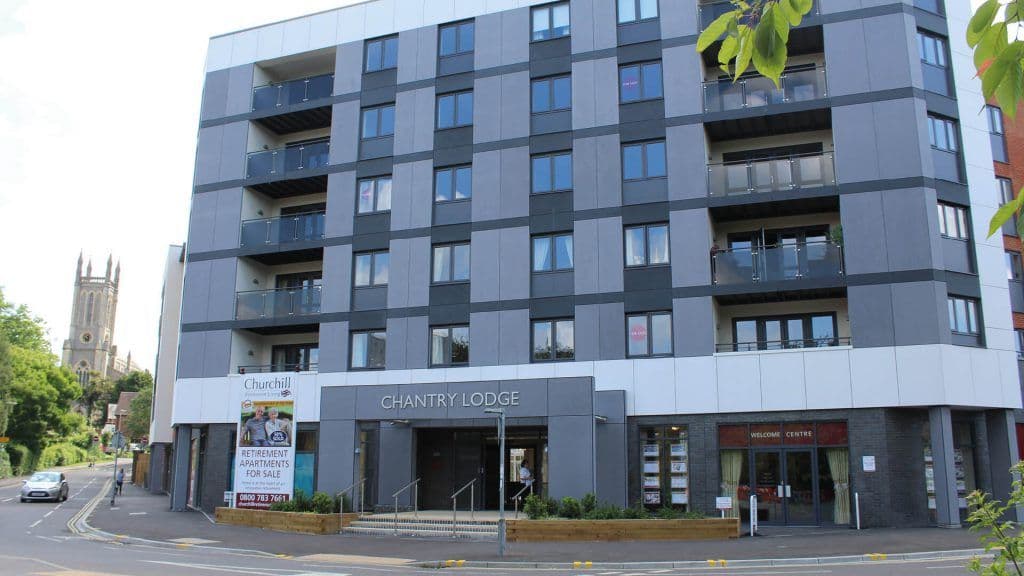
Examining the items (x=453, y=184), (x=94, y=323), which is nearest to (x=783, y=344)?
(x=453, y=184)

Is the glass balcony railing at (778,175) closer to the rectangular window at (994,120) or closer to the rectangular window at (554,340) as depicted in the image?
the rectangular window at (554,340)

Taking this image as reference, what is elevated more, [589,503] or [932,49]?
[932,49]

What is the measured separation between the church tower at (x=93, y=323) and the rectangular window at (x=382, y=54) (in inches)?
5465

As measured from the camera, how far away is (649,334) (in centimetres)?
2816

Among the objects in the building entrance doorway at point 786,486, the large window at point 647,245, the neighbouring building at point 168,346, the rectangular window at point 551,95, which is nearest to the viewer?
the building entrance doorway at point 786,486

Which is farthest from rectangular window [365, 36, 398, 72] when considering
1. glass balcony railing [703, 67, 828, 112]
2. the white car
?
the white car

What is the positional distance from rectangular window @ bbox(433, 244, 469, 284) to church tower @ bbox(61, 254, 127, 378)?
141645 millimetres

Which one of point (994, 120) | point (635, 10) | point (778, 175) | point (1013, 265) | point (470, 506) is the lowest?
point (470, 506)

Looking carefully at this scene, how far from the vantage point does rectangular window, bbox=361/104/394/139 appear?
3356 centimetres

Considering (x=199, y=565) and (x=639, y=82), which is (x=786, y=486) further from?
(x=199, y=565)

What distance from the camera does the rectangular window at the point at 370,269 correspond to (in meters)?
32.4

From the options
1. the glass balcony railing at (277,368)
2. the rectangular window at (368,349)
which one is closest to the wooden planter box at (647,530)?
the rectangular window at (368,349)

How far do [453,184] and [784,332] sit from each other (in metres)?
12.9

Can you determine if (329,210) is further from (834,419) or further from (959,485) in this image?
(959,485)
